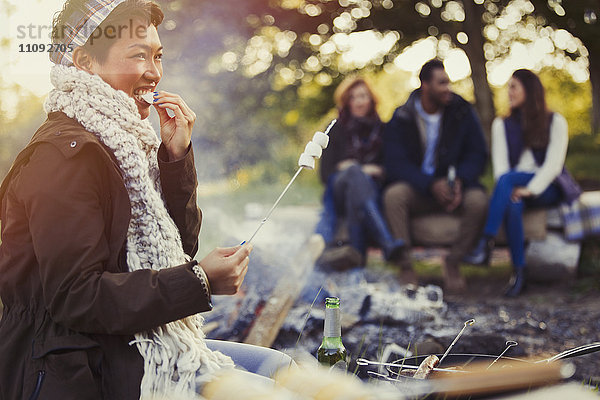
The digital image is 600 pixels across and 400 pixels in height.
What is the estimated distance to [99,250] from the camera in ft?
4.63

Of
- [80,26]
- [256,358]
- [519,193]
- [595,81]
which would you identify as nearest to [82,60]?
[80,26]

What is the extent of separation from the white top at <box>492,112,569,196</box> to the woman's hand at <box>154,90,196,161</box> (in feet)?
14.5

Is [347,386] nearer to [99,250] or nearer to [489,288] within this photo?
[99,250]

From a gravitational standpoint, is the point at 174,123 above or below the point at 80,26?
below

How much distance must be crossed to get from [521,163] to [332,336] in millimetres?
4366

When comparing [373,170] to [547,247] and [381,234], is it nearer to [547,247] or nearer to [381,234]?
[381,234]

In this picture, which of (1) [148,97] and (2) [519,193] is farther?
(2) [519,193]

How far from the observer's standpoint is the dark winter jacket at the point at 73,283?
1365 mm

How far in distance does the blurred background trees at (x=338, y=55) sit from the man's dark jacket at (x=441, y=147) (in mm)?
750

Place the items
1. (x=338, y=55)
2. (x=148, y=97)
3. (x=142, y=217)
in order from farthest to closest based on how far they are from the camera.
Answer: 1. (x=338, y=55)
2. (x=148, y=97)
3. (x=142, y=217)

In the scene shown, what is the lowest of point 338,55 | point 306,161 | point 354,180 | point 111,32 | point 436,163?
point 354,180

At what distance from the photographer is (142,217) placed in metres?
1.58

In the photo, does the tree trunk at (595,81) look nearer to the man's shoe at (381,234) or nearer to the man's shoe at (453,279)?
the man's shoe at (453,279)

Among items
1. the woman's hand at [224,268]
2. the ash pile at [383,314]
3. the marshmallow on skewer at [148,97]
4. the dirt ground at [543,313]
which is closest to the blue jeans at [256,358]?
the woman's hand at [224,268]
